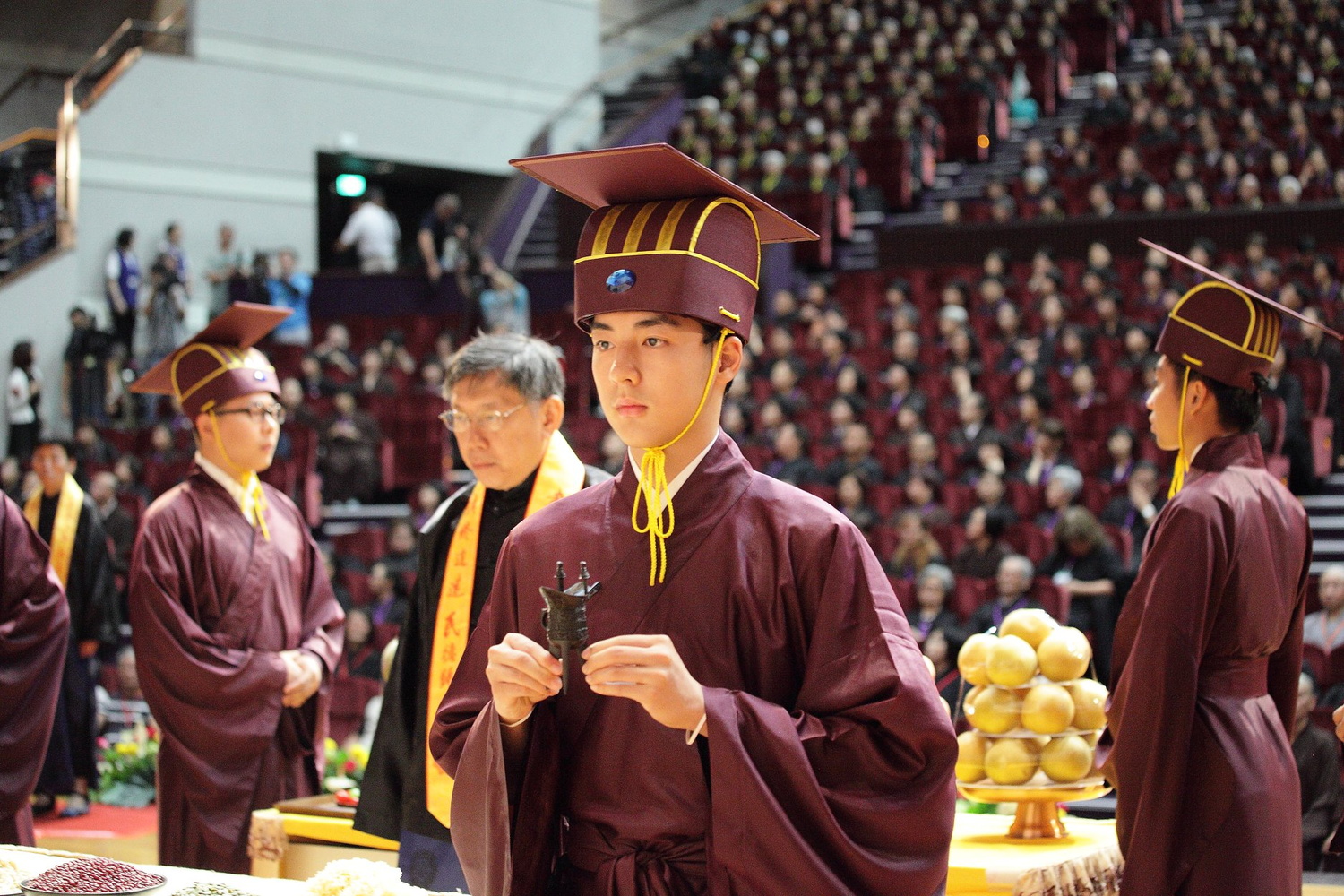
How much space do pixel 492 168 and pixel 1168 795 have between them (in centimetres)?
1680

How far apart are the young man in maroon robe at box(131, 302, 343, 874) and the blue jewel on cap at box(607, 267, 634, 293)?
2628mm

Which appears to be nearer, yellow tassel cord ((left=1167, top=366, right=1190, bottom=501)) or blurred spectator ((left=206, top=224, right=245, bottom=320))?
yellow tassel cord ((left=1167, top=366, right=1190, bottom=501))

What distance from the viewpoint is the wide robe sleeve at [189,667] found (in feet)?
14.5

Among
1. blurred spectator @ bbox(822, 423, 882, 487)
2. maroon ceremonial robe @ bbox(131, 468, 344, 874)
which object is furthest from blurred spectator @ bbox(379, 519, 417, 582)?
maroon ceremonial robe @ bbox(131, 468, 344, 874)

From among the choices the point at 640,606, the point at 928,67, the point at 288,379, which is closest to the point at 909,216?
the point at 928,67

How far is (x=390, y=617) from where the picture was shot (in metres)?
9.52

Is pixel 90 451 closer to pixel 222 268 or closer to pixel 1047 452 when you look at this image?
pixel 222 268

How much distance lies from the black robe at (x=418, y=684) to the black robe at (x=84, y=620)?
14.4 ft

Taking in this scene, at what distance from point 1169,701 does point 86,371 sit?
1291cm

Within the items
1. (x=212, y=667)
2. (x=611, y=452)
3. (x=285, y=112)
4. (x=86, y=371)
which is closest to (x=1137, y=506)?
(x=611, y=452)

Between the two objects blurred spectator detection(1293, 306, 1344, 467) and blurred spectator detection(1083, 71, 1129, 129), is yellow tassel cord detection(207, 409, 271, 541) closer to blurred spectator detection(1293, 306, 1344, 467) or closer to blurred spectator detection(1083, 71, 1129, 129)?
blurred spectator detection(1293, 306, 1344, 467)

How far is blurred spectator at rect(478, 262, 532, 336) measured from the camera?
13.5m

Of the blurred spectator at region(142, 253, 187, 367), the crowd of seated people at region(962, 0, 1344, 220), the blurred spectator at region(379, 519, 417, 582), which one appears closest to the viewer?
the blurred spectator at region(379, 519, 417, 582)

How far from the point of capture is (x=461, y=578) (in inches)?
141
